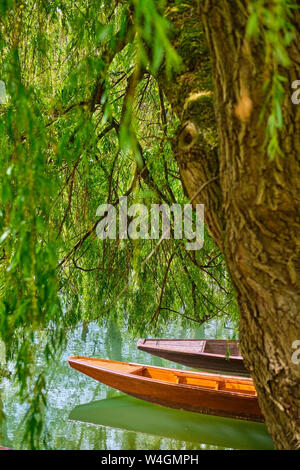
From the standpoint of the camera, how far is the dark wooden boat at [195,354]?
5121mm

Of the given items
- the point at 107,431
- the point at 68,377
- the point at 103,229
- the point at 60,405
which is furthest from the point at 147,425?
the point at 103,229

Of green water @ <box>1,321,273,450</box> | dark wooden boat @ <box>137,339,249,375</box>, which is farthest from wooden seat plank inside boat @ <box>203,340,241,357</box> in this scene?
green water @ <box>1,321,273,450</box>

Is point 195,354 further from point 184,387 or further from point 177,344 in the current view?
point 184,387

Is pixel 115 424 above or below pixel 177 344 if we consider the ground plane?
below

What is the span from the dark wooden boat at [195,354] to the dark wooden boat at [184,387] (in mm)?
779

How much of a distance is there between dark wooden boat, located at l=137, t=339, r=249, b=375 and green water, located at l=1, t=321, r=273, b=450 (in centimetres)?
75

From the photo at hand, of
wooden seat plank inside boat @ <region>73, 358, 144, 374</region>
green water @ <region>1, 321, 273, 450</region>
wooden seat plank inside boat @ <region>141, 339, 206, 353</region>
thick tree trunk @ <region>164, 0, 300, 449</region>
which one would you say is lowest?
green water @ <region>1, 321, 273, 450</region>

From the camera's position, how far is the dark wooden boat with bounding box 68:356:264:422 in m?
3.84

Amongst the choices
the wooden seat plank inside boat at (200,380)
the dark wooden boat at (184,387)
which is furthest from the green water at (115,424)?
the wooden seat plank inside boat at (200,380)

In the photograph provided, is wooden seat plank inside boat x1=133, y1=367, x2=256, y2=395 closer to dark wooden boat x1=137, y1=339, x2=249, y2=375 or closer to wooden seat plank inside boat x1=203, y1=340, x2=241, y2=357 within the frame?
dark wooden boat x1=137, y1=339, x2=249, y2=375

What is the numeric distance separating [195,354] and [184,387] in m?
1.21

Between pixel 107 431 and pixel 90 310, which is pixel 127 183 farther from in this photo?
pixel 107 431

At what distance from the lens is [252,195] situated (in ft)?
3.72

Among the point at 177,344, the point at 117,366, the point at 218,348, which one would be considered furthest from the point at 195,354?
the point at 117,366
